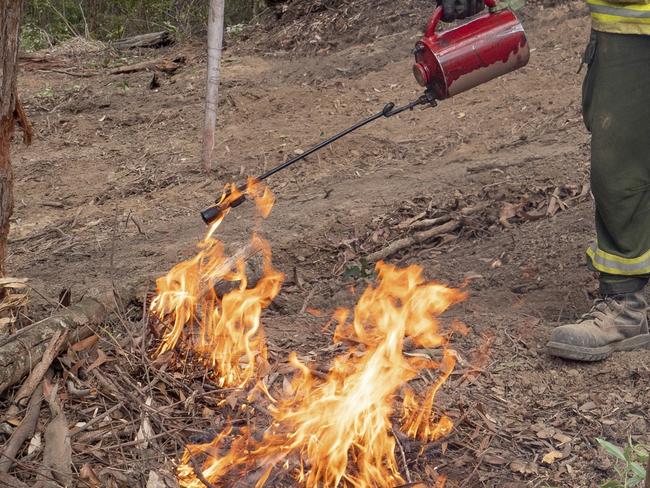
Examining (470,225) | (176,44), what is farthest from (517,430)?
(176,44)

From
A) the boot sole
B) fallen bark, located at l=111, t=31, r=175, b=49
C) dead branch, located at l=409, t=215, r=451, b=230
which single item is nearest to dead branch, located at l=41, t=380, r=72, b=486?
the boot sole

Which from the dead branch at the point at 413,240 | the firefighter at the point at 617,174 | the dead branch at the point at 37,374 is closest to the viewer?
the dead branch at the point at 37,374

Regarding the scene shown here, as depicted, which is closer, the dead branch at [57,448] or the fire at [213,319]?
the dead branch at [57,448]

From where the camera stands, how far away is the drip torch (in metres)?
3.74

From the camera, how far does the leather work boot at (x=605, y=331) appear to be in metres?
3.35

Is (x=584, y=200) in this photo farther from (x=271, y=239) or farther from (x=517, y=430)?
(x=517, y=430)

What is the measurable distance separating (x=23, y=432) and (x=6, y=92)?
146 centimetres

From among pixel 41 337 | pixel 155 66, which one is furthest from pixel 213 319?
pixel 155 66

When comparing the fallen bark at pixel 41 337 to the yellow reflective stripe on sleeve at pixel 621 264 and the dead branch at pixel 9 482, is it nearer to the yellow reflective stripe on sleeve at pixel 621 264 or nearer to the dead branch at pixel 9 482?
the dead branch at pixel 9 482

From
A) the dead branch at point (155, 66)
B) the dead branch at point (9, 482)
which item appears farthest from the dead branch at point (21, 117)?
the dead branch at point (155, 66)

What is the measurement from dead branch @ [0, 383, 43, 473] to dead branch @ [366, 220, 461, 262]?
7.52ft

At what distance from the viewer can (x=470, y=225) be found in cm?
497

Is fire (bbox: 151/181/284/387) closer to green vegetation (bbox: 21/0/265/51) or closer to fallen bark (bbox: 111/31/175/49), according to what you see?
fallen bark (bbox: 111/31/175/49)

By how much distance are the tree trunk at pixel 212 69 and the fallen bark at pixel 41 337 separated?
10.5 ft
